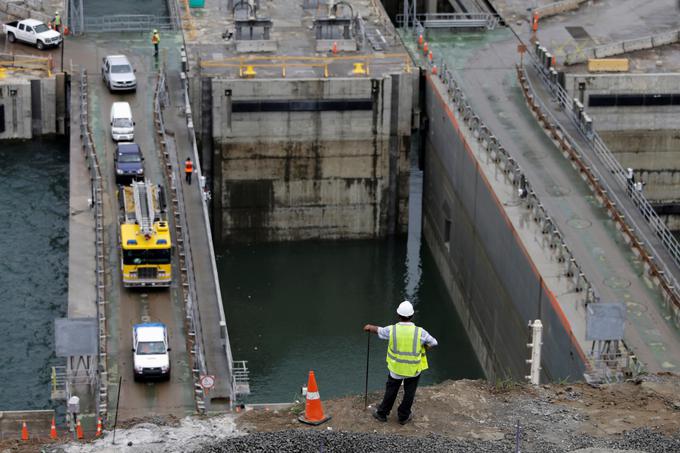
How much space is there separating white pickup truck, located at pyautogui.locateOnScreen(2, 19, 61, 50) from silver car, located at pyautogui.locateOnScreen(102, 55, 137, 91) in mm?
7430

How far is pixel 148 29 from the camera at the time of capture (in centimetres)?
10019

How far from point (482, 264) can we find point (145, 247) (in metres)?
19.7

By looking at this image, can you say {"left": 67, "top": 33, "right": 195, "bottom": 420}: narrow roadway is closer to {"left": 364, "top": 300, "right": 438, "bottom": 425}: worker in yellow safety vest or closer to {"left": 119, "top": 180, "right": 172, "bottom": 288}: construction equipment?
{"left": 119, "top": 180, "right": 172, "bottom": 288}: construction equipment

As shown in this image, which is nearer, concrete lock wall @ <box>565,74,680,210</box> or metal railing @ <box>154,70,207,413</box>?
metal railing @ <box>154,70,207,413</box>

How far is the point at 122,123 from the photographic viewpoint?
8219 cm

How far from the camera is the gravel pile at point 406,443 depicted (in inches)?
1409

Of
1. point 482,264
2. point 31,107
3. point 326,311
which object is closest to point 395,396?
point 482,264

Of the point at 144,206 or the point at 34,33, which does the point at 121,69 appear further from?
the point at 144,206

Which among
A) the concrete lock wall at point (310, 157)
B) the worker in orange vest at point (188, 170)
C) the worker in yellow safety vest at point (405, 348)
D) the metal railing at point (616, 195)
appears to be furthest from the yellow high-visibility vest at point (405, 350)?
the concrete lock wall at point (310, 157)

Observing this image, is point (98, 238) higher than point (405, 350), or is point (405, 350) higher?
point (405, 350)

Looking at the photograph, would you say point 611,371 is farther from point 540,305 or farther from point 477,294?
point 477,294

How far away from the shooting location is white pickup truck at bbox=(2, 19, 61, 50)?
9650 centimetres

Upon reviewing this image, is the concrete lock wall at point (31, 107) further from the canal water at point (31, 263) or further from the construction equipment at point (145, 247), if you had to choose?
the construction equipment at point (145, 247)

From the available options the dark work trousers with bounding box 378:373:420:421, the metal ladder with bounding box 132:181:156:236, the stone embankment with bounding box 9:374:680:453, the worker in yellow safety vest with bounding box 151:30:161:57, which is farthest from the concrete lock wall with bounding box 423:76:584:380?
the dark work trousers with bounding box 378:373:420:421
